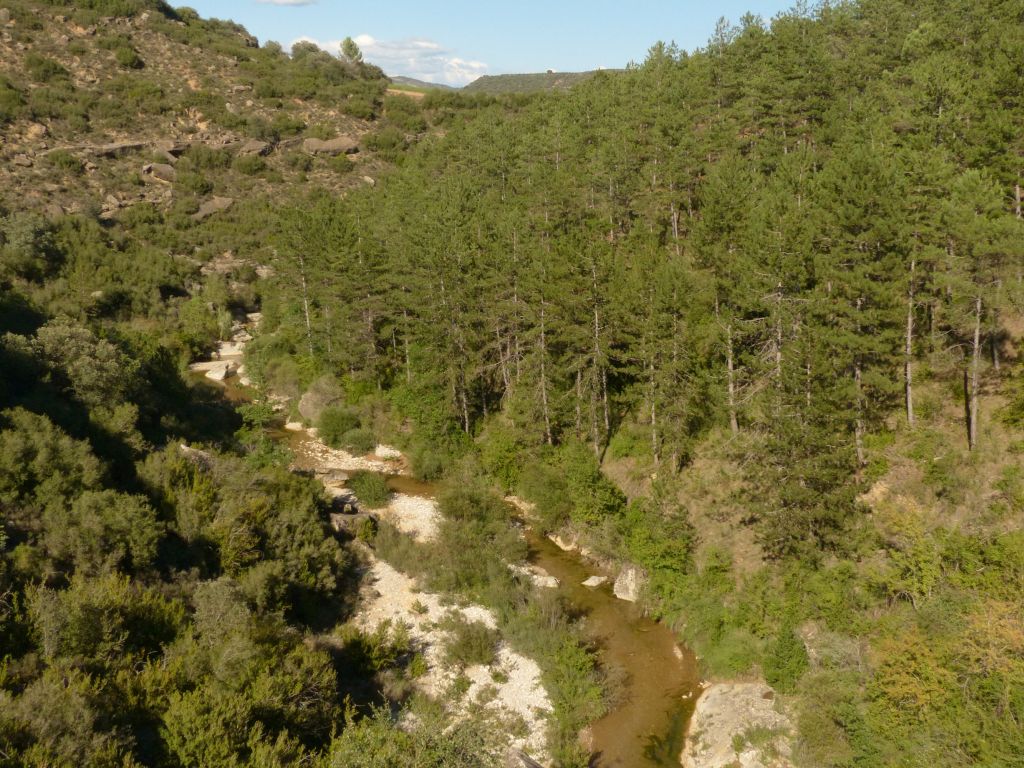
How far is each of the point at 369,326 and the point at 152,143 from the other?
56955mm

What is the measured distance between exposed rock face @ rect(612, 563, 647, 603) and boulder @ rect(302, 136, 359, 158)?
7511 cm

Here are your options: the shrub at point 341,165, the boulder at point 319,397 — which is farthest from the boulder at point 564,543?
the shrub at point 341,165

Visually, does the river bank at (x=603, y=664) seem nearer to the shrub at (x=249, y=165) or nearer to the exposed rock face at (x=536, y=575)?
the exposed rock face at (x=536, y=575)

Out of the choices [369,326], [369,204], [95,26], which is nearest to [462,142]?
[369,204]

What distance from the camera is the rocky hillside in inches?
2810

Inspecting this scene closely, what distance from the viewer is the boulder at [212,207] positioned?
72438 mm

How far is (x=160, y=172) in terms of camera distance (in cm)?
7600

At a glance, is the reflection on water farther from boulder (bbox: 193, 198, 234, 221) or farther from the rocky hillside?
boulder (bbox: 193, 198, 234, 221)

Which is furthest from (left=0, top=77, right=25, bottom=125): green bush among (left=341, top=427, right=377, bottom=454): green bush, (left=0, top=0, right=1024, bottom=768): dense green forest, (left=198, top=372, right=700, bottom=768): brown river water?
(left=198, top=372, right=700, bottom=768): brown river water

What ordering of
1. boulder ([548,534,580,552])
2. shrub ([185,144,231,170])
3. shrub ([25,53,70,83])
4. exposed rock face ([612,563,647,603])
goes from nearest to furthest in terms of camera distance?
exposed rock face ([612,563,647,603]), boulder ([548,534,580,552]), shrub ([185,144,231,170]), shrub ([25,53,70,83])

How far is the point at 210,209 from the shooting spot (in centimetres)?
7350

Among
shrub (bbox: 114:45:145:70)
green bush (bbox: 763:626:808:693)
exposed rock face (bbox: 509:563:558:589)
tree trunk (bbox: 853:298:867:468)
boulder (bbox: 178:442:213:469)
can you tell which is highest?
shrub (bbox: 114:45:145:70)

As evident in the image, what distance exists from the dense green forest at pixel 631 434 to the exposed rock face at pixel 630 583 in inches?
34.4

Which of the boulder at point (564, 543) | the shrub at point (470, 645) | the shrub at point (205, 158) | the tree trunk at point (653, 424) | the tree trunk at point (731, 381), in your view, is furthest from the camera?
the shrub at point (205, 158)
